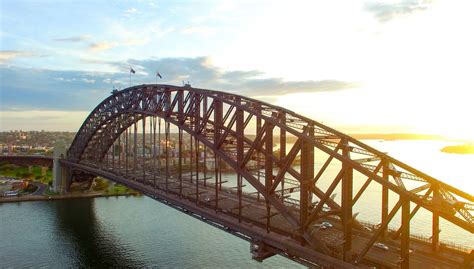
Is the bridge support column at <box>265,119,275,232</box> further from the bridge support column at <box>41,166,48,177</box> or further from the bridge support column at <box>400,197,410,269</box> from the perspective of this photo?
the bridge support column at <box>41,166,48,177</box>

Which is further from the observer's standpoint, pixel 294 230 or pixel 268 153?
pixel 268 153

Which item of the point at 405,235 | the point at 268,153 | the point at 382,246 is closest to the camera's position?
the point at 405,235

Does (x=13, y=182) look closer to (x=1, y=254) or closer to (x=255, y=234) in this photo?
(x=1, y=254)

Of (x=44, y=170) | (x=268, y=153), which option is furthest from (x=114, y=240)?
(x=44, y=170)

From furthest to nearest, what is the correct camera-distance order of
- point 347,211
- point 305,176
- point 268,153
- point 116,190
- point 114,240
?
point 116,190 < point 114,240 < point 268,153 < point 305,176 < point 347,211

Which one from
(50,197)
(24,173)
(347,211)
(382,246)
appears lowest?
(50,197)

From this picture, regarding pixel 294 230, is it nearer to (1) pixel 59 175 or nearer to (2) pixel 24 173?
(1) pixel 59 175

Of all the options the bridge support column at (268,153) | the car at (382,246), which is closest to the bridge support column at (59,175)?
the bridge support column at (268,153)

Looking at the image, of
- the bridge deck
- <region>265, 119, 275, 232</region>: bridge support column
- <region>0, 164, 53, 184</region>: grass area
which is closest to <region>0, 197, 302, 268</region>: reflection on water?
the bridge deck
